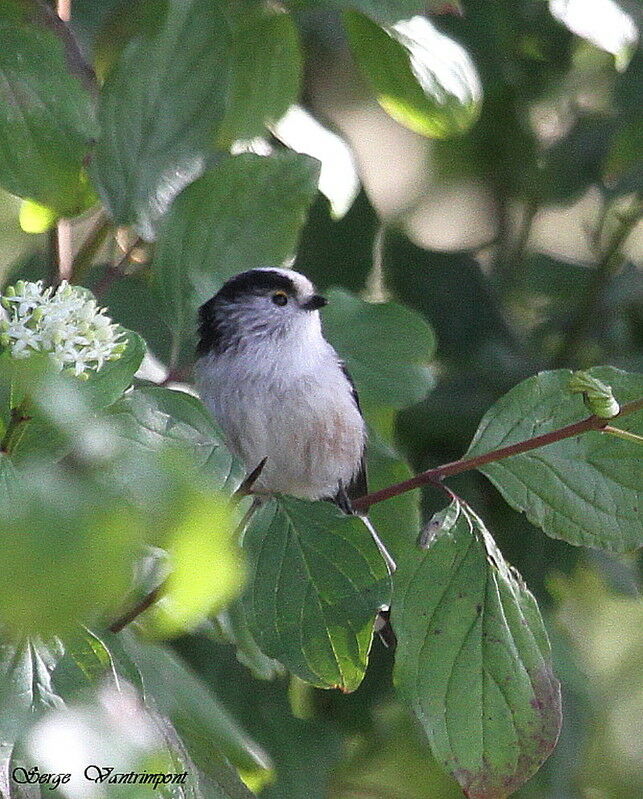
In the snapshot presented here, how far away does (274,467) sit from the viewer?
2568 millimetres

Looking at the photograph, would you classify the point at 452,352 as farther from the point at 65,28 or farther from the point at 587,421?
the point at 587,421

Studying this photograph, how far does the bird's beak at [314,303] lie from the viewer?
263cm

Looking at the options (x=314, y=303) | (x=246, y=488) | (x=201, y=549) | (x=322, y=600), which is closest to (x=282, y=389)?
(x=314, y=303)

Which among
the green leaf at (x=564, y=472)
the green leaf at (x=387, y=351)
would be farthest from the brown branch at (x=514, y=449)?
the green leaf at (x=387, y=351)

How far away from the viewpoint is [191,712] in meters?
1.67

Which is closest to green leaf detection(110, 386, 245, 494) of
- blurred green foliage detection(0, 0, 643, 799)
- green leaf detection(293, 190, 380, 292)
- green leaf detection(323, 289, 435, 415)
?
blurred green foliage detection(0, 0, 643, 799)

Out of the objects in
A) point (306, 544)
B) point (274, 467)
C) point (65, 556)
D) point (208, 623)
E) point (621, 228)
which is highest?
point (65, 556)

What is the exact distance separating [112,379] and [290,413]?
1218 mm

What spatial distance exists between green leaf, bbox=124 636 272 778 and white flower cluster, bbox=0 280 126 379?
1.46 ft

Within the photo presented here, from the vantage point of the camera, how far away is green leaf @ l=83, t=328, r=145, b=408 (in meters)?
1.32

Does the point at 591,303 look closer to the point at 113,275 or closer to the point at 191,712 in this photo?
the point at 113,275

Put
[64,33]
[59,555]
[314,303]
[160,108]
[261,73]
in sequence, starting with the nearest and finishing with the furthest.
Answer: [59,555] → [160,108] → [64,33] → [261,73] → [314,303]

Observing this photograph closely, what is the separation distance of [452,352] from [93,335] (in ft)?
6.07

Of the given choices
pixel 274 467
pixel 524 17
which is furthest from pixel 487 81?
pixel 274 467
